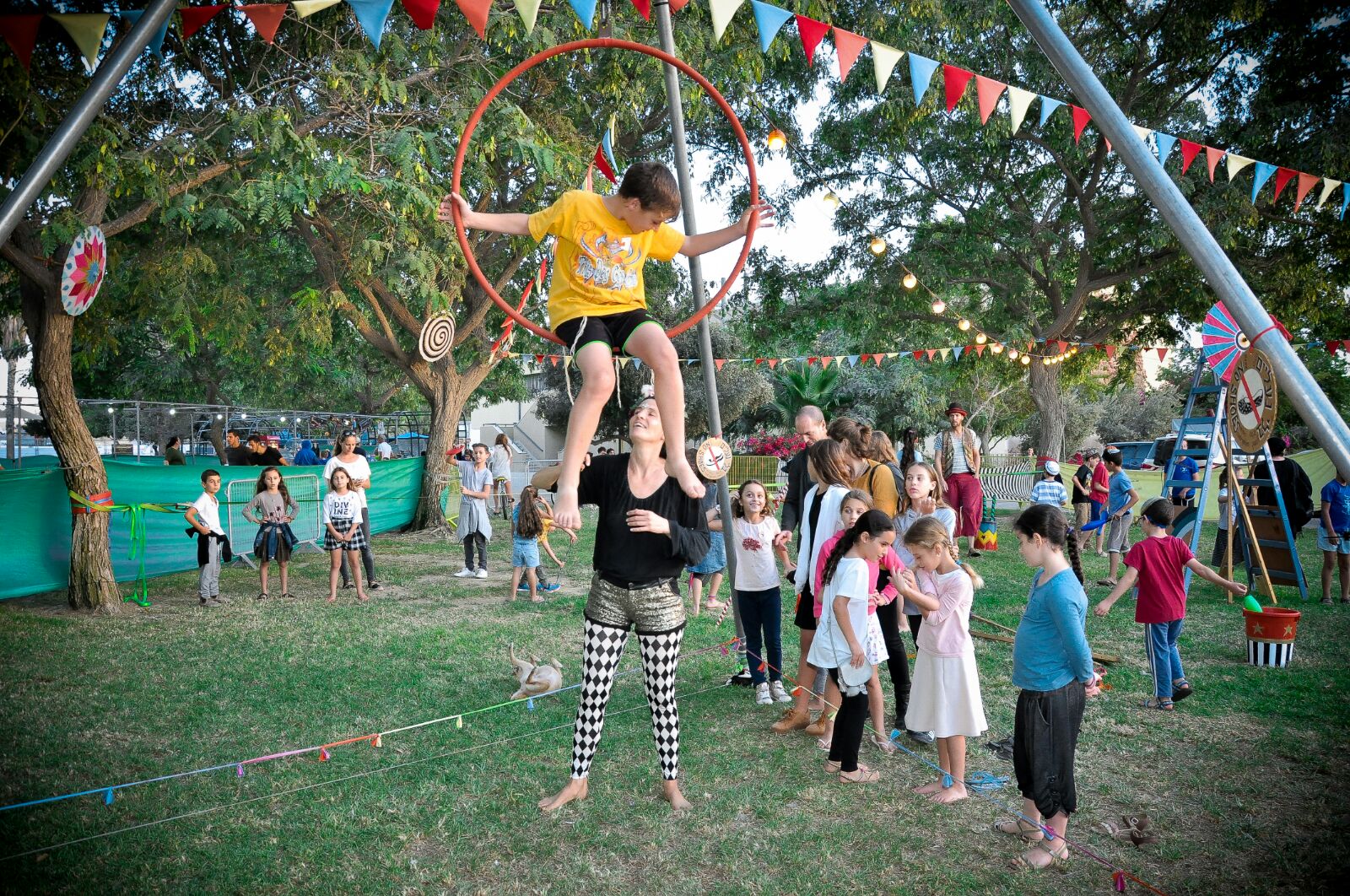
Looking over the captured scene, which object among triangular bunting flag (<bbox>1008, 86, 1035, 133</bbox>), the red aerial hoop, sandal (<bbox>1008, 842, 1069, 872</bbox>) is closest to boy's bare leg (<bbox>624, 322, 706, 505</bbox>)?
the red aerial hoop

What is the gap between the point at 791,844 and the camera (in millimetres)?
3270

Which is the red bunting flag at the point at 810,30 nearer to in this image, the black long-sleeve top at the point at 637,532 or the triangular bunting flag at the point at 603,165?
the triangular bunting flag at the point at 603,165

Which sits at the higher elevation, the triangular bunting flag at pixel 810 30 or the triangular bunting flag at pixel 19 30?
the triangular bunting flag at pixel 810 30

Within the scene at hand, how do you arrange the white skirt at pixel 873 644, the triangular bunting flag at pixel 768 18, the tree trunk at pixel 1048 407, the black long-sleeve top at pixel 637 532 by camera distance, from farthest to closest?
the tree trunk at pixel 1048 407, the triangular bunting flag at pixel 768 18, the white skirt at pixel 873 644, the black long-sleeve top at pixel 637 532

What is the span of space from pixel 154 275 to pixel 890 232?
1183cm

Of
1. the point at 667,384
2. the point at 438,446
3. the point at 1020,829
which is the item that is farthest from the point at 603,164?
the point at 438,446

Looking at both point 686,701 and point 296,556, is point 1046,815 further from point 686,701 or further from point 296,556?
point 296,556

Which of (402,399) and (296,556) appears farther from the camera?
(402,399)

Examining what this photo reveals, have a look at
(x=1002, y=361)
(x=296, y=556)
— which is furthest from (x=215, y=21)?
(x=1002, y=361)

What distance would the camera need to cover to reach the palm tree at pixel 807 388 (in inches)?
1115

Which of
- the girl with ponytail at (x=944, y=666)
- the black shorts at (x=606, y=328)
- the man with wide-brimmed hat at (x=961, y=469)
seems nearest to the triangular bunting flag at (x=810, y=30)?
the black shorts at (x=606, y=328)

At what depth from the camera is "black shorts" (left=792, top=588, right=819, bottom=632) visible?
4523mm

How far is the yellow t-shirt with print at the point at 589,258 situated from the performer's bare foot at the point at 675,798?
2003mm

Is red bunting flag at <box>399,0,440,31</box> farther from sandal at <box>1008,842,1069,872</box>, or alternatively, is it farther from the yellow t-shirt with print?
sandal at <box>1008,842,1069,872</box>
